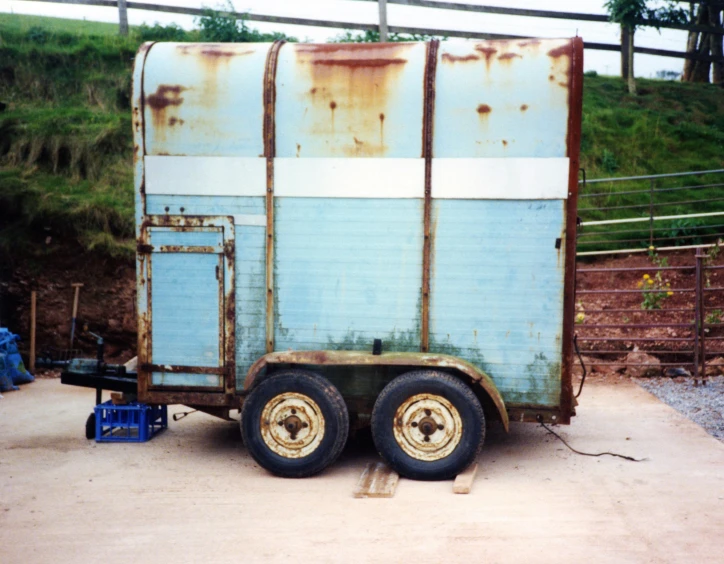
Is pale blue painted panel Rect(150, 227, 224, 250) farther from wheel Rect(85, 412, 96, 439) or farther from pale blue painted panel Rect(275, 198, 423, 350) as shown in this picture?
wheel Rect(85, 412, 96, 439)

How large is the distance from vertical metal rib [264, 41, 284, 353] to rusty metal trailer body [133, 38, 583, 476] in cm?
1

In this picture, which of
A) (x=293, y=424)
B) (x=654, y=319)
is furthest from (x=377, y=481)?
(x=654, y=319)

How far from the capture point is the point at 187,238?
776 cm

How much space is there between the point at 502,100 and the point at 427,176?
93 cm

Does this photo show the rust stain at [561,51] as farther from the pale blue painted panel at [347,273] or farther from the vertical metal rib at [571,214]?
the pale blue painted panel at [347,273]

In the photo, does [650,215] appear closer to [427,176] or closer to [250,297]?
[427,176]

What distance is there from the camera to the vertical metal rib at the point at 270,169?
298 inches

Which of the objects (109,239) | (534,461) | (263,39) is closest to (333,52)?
(534,461)

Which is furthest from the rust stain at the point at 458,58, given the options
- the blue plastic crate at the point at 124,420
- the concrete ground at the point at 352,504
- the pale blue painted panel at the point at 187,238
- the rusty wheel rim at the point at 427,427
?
the blue plastic crate at the point at 124,420

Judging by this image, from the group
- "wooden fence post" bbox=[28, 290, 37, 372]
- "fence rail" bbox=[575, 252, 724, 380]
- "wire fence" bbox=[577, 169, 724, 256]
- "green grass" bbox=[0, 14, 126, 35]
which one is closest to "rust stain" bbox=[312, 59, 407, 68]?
"fence rail" bbox=[575, 252, 724, 380]

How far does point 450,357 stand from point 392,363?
0.51 metres

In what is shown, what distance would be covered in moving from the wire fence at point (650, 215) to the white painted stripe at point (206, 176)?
8189mm

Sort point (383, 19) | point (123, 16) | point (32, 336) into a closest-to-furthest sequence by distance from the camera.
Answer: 1. point (32, 336)
2. point (383, 19)
3. point (123, 16)

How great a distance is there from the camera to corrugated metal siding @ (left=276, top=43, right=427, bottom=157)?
292 inches
